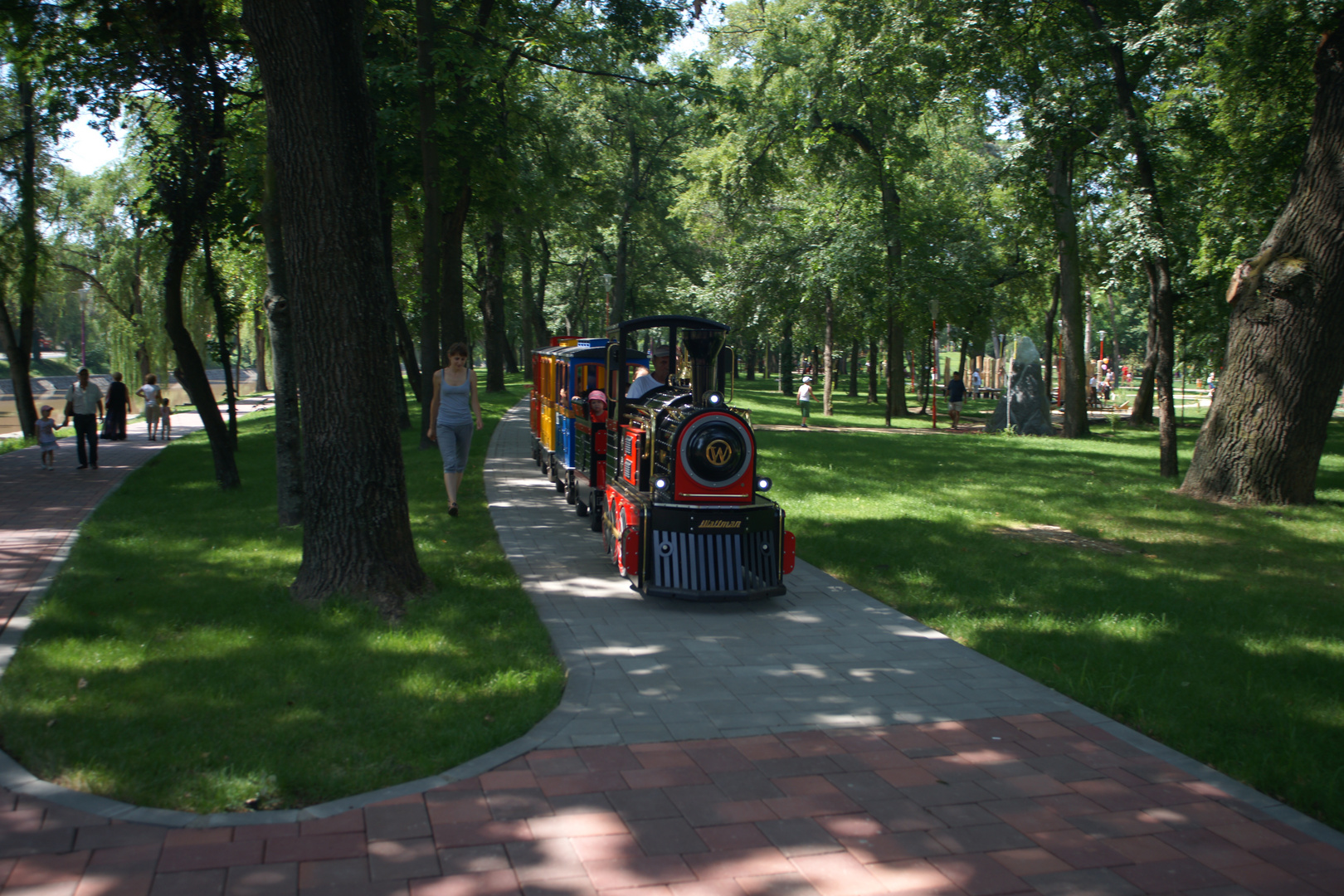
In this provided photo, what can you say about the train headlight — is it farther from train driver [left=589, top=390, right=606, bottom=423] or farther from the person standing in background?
the person standing in background

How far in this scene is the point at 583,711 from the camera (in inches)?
206

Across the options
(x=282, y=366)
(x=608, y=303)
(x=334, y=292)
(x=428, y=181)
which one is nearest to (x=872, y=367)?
(x=608, y=303)

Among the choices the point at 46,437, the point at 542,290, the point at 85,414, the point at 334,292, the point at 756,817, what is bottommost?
the point at 756,817

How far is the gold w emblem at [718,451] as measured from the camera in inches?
303

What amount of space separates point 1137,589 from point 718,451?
387 centimetres

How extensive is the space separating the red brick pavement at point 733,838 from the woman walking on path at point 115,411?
20.2 metres

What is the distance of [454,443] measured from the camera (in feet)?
34.8

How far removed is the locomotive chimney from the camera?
8648 millimetres

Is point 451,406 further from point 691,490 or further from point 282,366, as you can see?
point 691,490

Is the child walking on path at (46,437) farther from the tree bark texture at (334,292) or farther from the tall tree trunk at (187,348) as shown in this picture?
the tree bark texture at (334,292)

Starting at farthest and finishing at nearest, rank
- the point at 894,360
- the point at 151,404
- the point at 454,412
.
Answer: the point at 894,360
the point at 151,404
the point at 454,412

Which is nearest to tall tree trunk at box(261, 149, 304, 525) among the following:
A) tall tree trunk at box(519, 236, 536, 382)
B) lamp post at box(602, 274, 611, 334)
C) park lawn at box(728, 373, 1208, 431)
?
park lawn at box(728, 373, 1208, 431)

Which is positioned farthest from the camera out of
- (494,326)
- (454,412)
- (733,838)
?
(494,326)

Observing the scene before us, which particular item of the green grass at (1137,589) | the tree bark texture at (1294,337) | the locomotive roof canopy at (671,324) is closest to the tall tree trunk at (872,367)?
the green grass at (1137,589)
